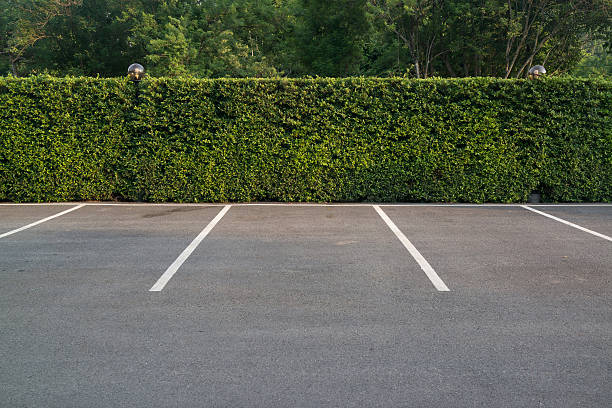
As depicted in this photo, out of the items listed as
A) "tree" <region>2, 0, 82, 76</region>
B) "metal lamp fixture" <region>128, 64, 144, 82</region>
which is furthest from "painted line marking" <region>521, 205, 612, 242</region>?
"tree" <region>2, 0, 82, 76</region>

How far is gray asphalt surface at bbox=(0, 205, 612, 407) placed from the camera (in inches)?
138

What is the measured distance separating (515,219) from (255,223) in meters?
4.92

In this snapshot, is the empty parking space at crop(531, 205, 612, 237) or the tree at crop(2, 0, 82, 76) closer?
the empty parking space at crop(531, 205, 612, 237)

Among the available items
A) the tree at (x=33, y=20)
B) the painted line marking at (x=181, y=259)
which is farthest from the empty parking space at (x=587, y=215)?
the tree at (x=33, y=20)

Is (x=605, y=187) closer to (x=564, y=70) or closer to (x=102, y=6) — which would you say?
(x=564, y=70)

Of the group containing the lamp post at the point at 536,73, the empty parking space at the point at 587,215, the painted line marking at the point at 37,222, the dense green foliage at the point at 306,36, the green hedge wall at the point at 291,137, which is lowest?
the empty parking space at the point at 587,215

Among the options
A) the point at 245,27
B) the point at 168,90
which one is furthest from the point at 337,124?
the point at 245,27

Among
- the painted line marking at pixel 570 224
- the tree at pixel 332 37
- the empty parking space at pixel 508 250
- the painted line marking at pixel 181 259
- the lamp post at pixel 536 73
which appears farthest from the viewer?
the tree at pixel 332 37

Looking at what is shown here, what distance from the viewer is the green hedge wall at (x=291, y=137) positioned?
38.0 ft

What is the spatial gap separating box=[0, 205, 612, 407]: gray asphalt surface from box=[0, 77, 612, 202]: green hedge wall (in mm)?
3365

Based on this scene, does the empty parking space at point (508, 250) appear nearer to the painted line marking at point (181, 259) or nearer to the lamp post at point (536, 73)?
the painted line marking at point (181, 259)

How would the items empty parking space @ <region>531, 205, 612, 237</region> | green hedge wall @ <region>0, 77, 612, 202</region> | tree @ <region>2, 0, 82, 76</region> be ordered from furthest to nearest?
tree @ <region>2, 0, 82, 76</region>
green hedge wall @ <region>0, 77, 612, 202</region>
empty parking space @ <region>531, 205, 612, 237</region>

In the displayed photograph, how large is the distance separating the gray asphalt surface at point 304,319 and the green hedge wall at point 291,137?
336 centimetres

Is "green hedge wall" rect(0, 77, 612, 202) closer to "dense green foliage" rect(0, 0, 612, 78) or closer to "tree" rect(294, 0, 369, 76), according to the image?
"dense green foliage" rect(0, 0, 612, 78)
